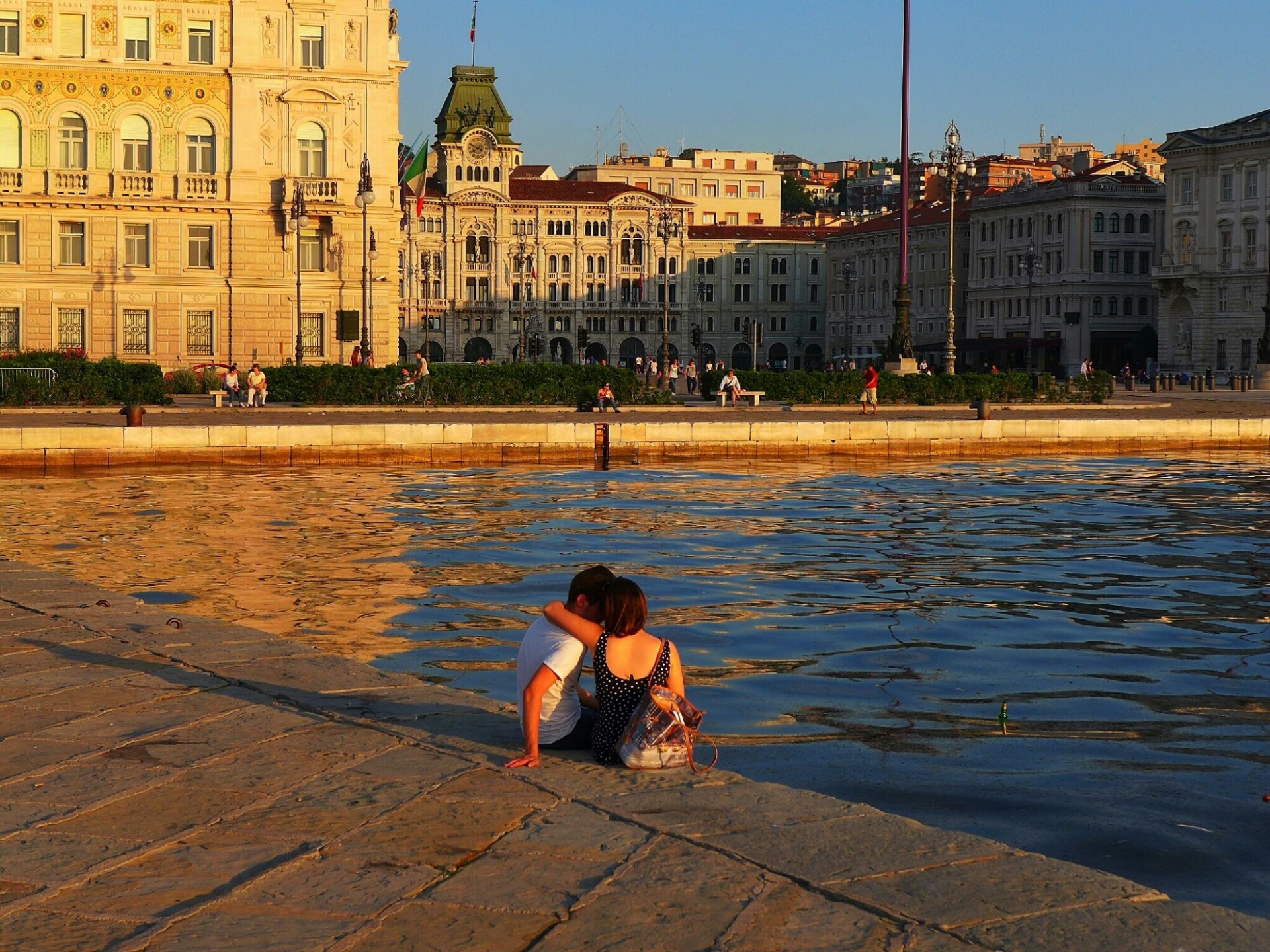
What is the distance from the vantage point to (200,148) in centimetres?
5575

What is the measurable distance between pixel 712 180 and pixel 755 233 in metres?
19.7

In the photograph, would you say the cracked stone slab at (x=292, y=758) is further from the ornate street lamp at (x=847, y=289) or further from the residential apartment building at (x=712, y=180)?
the residential apartment building at (x=712, y=180)

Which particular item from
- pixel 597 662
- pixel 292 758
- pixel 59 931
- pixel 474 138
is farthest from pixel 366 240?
pixel 474 138

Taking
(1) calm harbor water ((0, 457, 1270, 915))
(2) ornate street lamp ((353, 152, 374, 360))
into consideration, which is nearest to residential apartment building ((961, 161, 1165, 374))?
(2) ornate street lamp ((353, 152, 374, 360))

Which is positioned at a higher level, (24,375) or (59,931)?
(24,375)

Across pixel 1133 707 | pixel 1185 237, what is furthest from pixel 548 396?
pixel 1185 237

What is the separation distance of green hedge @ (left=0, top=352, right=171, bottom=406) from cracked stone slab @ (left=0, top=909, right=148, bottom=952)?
36.8 meters

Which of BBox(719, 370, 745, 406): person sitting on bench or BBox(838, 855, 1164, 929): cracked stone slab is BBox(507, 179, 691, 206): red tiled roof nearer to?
BBox(719, 370, 745, 406): person sitting on bench

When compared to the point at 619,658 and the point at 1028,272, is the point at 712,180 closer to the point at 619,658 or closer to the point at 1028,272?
the point at 1028,272

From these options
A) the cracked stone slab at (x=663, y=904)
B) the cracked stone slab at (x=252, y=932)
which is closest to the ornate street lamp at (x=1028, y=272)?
the cracked stone slab at (x=663, y=904)

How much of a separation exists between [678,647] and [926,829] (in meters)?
6.53

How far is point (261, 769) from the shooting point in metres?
7.47

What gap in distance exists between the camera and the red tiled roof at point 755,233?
142750mm

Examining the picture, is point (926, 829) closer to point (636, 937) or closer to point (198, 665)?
point (636, 937)
